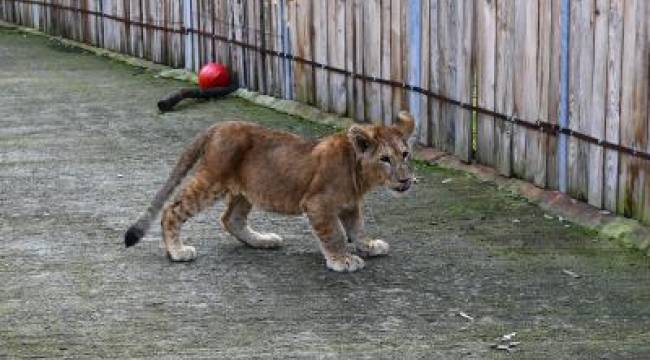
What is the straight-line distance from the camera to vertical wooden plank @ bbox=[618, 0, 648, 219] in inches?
312

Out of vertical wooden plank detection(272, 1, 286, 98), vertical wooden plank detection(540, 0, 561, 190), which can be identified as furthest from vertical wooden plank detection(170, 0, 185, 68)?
vertical wooden plank detection(540, 0, 561, 190)

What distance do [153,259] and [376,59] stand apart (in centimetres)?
366

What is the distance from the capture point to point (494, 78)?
940 centimetres

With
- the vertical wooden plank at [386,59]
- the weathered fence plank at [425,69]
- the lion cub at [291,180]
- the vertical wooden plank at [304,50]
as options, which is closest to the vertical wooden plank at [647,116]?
the lion cub at [291,180]

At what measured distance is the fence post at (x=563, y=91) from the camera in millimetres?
8531

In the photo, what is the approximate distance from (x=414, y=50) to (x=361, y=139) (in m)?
3.00

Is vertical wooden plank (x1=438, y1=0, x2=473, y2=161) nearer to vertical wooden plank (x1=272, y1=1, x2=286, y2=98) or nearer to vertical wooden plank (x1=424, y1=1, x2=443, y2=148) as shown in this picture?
vertical wooden plank (x1=424, y1=1, x2=443, y2=148)

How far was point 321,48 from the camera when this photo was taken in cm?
1174

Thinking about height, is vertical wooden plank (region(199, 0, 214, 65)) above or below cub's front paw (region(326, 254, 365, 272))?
above

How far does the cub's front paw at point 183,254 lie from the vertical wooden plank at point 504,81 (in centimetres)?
254

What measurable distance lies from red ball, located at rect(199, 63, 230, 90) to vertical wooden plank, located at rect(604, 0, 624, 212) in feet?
18.0

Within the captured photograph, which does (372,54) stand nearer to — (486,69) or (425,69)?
(425,69)

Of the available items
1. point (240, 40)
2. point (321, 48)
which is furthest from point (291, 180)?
point (240, 40)

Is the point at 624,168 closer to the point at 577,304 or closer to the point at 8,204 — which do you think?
the point at 577,304
